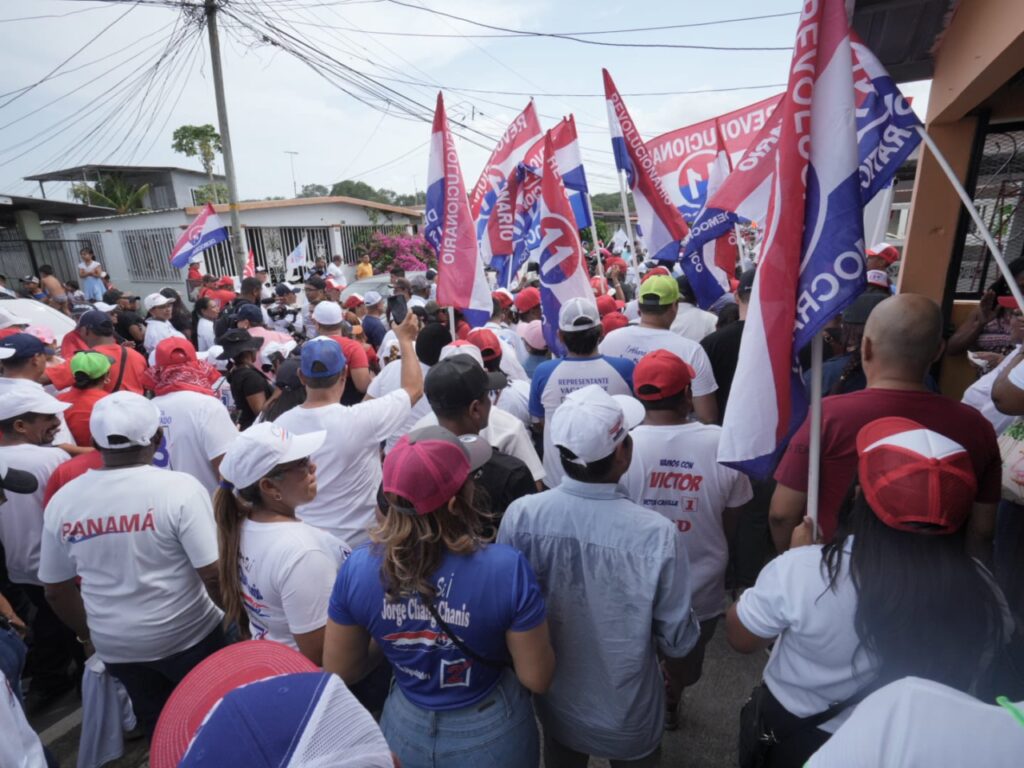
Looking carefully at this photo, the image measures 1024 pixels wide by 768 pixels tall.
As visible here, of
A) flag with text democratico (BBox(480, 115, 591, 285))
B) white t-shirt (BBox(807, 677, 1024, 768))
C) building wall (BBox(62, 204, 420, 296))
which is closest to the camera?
Answer: white t-shirt (BBox(807, 677, 1024, 768))

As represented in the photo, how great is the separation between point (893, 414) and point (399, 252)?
2042 cm

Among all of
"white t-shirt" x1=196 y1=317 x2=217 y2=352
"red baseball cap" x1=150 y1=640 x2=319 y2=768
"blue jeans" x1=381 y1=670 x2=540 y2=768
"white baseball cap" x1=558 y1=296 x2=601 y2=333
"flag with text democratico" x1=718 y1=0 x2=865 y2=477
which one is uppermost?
"flag with text democratico" x1=718 y1=0 x2=865 y2=477

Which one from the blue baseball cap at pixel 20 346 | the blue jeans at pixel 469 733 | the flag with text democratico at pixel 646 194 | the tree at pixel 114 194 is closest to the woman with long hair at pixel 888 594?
the blue jeans at pixel 469 733

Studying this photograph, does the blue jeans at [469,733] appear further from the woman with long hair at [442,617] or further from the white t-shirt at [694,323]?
the white t-shirt at [694,323]

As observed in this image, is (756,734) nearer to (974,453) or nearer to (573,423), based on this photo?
(573,423)

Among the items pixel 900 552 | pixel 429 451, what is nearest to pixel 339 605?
pixel 429 451

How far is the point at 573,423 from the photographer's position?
188 centimetres

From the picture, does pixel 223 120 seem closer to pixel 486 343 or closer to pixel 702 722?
pixel 486 343

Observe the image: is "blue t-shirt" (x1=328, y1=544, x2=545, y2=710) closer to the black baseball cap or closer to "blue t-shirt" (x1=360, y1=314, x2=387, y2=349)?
the black baseball cap

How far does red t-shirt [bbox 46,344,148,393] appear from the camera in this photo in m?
4.42

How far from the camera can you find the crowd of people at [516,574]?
1.21m

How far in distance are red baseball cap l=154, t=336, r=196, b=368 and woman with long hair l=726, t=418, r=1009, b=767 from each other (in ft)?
12.2

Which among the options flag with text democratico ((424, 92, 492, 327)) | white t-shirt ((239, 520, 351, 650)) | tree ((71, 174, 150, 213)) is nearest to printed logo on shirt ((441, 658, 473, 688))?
white t-shirt ((239, 520, 351, 650))

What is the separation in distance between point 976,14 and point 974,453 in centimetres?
286
